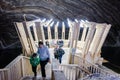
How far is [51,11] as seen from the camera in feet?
102

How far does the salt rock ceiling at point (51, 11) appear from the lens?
96.8 feet

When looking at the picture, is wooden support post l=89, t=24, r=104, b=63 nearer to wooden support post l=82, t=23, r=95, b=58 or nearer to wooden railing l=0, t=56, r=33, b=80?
wooden support post l=82, t=23, r=95, b=58

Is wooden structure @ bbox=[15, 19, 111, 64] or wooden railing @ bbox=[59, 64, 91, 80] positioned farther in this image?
wooden structure @ bbox=[15, 19, 111, 64]

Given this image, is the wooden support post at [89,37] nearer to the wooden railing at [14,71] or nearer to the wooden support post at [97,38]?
the wooden support post at [97,38]

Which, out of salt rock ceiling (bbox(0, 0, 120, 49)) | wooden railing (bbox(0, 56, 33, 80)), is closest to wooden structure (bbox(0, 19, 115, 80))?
wooden railing (bbox(0, 56, 33, 80))

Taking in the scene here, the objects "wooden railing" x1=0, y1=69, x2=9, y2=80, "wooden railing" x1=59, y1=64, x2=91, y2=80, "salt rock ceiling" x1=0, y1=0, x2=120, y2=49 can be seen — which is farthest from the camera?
"salt rock ceiling" x1=0, y1=0, x2=120, y2=49

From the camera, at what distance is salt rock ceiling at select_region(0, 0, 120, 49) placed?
96.8 ft

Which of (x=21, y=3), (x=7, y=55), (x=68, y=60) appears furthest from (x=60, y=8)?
(x=68, y=60)

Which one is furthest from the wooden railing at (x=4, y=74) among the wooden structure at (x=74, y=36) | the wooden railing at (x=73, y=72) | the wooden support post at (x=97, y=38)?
the wooden support post at (x=97, y=38)

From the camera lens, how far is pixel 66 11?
103 ft

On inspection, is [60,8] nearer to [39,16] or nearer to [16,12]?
[39,16]

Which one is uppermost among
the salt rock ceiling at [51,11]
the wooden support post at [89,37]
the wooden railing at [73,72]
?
the wooden support post at [89,37]

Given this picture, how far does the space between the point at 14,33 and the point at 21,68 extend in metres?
22.4

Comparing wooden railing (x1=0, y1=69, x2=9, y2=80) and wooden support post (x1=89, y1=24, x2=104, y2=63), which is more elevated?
wooden railing (x1=0, y1=69, x2=9, y2=80)
